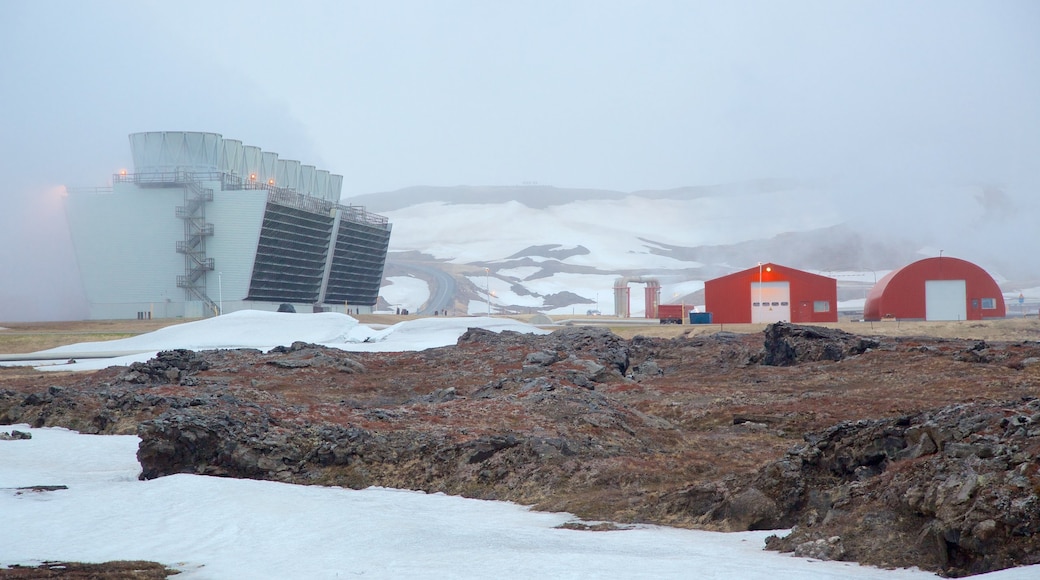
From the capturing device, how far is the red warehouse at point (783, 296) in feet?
237

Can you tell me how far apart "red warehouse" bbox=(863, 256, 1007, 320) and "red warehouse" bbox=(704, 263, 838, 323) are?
420 centimetres

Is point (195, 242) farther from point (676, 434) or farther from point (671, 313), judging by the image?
point (676, 434)

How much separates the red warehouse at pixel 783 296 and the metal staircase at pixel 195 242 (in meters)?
54.9

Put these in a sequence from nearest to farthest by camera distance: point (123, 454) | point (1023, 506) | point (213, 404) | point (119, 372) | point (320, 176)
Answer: point (1023, 506)
point (123, 454)
point (213, 404)
point (119, 372)
point (320, 176)

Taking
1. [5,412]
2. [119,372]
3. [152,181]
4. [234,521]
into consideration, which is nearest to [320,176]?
[152,181]

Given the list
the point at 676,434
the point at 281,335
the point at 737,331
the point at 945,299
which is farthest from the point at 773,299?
the point at 676,434

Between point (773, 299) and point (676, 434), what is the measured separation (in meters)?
54.7

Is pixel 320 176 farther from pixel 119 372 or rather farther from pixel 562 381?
pixel 562 381

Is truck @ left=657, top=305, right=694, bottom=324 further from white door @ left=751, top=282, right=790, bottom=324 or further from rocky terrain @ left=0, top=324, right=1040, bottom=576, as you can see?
rocky terrain @ left=0, top=324, right=1040, bottom=576

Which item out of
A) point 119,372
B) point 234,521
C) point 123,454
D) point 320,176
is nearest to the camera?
point 234,521

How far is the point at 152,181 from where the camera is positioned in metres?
102

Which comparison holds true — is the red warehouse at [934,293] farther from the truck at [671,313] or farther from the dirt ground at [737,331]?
the truck at [671,313]

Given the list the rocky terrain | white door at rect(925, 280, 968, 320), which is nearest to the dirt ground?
white door at rect(925, 280, 968, 320)

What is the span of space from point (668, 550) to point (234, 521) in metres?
5.34
